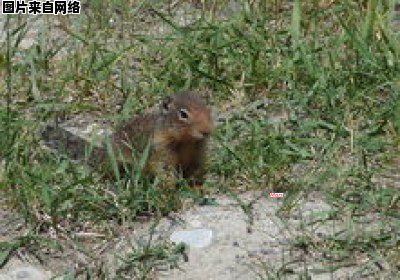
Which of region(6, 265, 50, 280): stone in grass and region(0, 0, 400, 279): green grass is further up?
region(0, 0, 400, 279): green grass

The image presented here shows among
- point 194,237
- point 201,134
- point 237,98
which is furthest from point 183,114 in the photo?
point 237,98

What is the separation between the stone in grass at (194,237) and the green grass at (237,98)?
0.51ft

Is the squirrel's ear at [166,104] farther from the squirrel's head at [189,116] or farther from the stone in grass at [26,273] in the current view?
the stone in grass at [26,273]

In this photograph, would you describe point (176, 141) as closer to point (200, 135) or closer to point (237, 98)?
point (200, 135)

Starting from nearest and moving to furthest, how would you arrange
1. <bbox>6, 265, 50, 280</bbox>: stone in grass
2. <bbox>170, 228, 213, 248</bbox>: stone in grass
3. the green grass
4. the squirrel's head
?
<bbox>6, 265, 50, 280</bbox>: stone in grass < <bbox>170, 228, 213, 248</bbox>: stone in grass < the green grass < the squirrel's head

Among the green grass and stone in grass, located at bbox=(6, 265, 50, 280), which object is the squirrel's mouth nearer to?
the green grass

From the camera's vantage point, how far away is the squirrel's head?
5.13 metres

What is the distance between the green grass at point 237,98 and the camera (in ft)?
16.5

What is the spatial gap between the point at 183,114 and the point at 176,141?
13cm

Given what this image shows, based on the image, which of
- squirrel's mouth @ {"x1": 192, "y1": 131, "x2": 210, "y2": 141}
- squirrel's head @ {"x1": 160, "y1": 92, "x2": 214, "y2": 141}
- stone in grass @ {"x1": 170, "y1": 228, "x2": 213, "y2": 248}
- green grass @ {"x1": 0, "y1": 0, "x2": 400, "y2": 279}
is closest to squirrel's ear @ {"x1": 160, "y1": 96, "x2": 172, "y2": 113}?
squirrel's head @ {"x1": 160, "y1": 92, "x2": 214, "y2": 141}

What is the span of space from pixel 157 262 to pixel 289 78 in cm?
167

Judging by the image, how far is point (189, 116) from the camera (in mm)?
5176

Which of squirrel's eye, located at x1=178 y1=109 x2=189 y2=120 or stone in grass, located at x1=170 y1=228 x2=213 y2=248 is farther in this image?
squirrel's eye, located at x1=178 y1=109 x2=189 y2=120

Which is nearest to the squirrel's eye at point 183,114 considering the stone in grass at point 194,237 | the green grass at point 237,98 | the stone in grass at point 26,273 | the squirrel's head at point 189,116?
the squirrel's head at point 189,116
